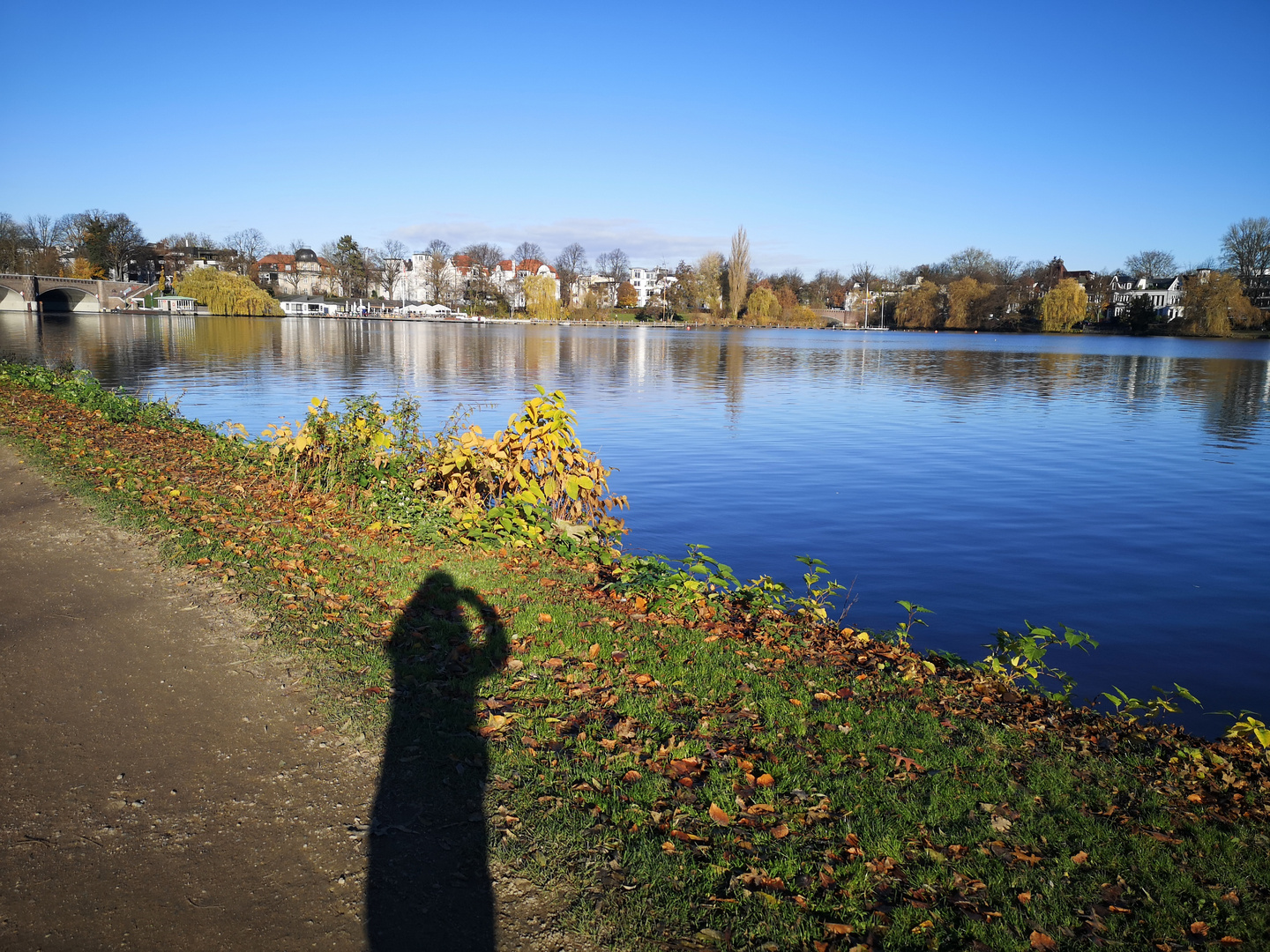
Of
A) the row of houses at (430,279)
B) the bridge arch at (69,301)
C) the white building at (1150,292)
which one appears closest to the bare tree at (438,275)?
the row of houses at (430,279)

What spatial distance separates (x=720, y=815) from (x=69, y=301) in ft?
476

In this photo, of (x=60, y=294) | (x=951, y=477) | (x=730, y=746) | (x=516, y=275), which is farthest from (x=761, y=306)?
(x=730, y=746)

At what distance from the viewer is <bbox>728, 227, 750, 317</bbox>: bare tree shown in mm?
134500

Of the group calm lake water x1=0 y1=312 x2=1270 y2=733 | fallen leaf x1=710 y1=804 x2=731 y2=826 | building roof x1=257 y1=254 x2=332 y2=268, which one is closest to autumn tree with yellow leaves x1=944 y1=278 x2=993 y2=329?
calm lake water x1=0 y1=312 x2=1270 y2=733

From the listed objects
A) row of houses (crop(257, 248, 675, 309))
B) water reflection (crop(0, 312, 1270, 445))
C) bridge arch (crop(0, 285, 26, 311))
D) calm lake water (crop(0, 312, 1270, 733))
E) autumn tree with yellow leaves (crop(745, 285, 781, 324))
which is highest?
row of houses (crop(257, 248, 675, 309))

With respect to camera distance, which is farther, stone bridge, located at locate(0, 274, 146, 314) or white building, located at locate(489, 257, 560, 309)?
white building, located at locate(489, 257, 560, 309)

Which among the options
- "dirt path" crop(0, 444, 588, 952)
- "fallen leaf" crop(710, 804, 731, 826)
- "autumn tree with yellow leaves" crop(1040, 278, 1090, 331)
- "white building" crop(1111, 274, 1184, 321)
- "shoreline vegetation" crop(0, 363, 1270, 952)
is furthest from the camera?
"white building" crop(1111, 274, 1184, 321)

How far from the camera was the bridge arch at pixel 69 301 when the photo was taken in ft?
380

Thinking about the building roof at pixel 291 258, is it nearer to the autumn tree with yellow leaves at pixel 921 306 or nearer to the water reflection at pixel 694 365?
the water reflection at pixel 694 365

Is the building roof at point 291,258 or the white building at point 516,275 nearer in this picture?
the white building at point 516,275

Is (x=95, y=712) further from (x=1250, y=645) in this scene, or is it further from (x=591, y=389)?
(x=591, y=389)

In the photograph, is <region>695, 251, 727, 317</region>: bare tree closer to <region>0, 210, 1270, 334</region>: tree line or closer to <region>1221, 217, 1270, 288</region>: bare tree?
<region>0, 210, 1270, 334</region>: tree line

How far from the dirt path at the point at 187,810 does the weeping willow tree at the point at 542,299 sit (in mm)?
134380

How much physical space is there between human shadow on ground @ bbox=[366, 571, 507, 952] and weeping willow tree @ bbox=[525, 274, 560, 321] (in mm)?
134499
